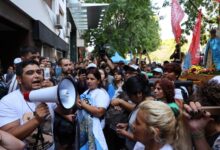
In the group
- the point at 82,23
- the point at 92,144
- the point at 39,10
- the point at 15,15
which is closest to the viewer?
the point at 92,144

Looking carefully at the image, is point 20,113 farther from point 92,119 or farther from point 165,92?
point 165,92

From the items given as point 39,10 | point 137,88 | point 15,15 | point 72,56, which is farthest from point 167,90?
point 72,56

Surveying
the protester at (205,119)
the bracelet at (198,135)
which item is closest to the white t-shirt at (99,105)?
the protester at (205,119)

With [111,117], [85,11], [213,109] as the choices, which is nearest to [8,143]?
[213,109]

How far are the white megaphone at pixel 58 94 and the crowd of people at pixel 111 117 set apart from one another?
114mm

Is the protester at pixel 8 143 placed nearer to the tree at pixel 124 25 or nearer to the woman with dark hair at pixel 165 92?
the woman with dark hair at pixel 165 92

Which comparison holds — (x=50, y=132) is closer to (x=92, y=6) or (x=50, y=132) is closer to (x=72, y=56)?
(x=92, y=6)

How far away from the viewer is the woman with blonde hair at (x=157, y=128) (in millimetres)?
2539

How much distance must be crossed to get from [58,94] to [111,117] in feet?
7.18

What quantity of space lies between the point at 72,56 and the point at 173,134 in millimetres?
31510

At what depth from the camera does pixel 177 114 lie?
303 centimetres

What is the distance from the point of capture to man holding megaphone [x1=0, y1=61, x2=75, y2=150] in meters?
3.04

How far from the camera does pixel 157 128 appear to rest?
2.53m

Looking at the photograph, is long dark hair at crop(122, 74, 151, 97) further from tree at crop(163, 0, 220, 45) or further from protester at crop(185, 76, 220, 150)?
tree at crop(163, 0, 220, 45)
